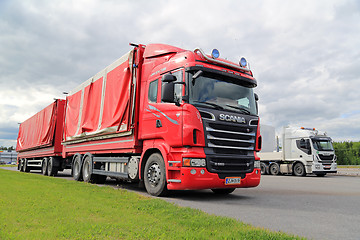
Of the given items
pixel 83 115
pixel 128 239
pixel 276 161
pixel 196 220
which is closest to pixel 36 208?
pixel 128 239

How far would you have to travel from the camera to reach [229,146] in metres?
6.90

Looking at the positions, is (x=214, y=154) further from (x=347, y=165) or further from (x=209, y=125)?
(x=347, y=165)

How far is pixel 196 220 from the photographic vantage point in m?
4.07

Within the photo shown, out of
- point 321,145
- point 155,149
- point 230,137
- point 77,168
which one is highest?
point 321,145

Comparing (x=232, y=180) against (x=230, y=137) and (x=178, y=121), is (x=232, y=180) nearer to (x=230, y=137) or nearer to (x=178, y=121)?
(x=230, y=137)

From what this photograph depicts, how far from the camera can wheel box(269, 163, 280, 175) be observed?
20812 mm

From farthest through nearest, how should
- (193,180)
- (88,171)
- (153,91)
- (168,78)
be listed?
(88,171) < (153,91) < (168,78) < (193,180)

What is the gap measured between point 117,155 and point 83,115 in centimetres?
330

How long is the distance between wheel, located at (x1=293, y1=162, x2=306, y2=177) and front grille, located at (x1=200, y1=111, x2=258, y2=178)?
13.2 m

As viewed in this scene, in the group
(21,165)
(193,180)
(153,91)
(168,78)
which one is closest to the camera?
(193,180)

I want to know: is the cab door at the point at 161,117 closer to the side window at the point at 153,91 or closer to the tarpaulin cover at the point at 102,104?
the side window at the point at 153,91

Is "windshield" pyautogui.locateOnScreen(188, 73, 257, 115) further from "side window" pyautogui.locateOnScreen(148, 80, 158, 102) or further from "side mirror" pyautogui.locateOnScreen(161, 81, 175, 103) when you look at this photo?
"side window" pyautogui.locateOnScreen(148, 80, 158, 102)

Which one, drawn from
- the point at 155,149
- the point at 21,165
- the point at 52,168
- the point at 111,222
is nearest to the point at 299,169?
the point at 155,149

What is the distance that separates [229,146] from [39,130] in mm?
14884
